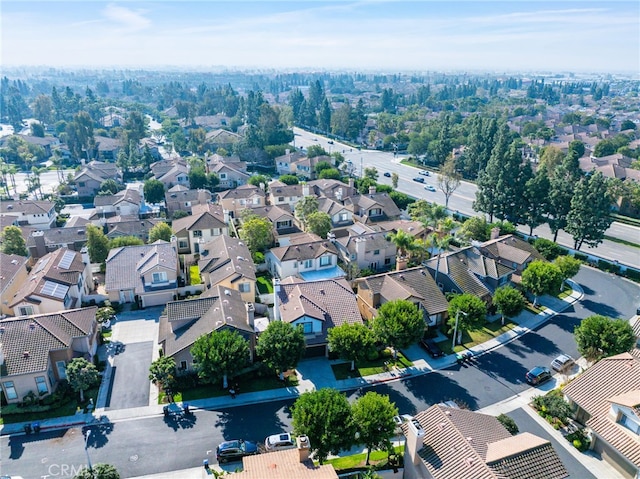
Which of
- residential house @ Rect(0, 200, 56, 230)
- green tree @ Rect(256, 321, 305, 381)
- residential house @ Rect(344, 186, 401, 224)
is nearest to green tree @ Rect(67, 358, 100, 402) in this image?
green tree @ Rect(256, 321, 305, 381)

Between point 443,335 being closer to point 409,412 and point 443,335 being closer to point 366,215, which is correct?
point 409,412

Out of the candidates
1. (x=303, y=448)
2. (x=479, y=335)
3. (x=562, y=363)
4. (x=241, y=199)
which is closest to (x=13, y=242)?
(x=241, y=199)

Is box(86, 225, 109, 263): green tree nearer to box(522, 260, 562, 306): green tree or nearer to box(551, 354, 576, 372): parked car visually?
box(522, 260, 562, 306): green tree

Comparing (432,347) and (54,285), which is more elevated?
(54,285)

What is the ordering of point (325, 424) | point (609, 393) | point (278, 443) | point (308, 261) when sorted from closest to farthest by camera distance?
point (325, 424) → point (278, 443) → point (609, 393) → point (308, 261)

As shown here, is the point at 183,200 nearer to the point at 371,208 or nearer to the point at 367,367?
the point at 371,208

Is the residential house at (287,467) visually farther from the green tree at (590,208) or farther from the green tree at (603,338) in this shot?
the green tree at (590,208)
